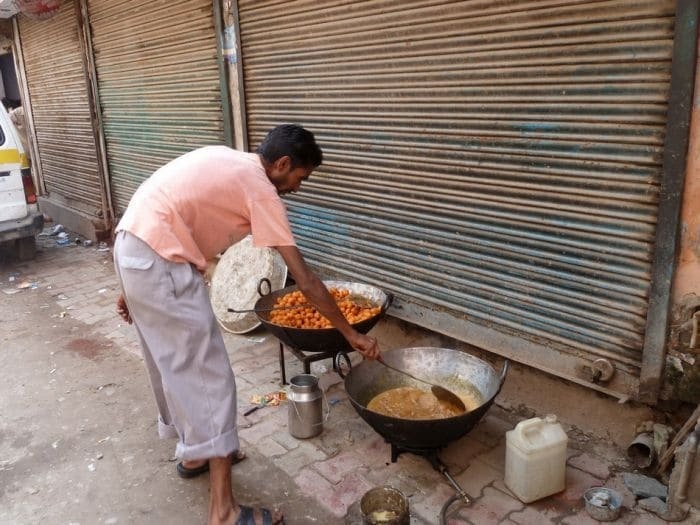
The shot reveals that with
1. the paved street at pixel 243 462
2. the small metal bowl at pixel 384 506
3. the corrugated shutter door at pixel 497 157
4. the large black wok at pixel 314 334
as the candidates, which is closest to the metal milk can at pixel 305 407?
the paved street at pixel 243 462

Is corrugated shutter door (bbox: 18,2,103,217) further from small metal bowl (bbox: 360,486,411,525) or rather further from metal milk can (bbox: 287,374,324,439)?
small metal bowl (bbox: 360,486,411,525)

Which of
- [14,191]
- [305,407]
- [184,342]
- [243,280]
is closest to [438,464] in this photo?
[305,407]

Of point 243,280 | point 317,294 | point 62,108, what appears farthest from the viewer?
point 62,108

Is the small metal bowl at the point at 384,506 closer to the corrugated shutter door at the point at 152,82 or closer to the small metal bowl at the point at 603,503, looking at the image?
the small metal bowl at the point at 603,503

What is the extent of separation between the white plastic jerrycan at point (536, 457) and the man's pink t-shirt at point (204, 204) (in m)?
1.58

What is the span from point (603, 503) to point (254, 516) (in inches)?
69.9

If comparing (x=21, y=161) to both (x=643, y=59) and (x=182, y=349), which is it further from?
(x=643, y=59)

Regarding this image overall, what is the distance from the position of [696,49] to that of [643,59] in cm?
25

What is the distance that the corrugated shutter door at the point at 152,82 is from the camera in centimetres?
646

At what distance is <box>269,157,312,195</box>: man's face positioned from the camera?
286 cm

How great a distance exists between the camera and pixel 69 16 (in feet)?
29.7

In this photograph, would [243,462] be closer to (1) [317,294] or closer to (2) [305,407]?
(2) [305,407]

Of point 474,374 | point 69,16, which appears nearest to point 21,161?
point 69,16

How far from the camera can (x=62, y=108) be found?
10.1 metres
